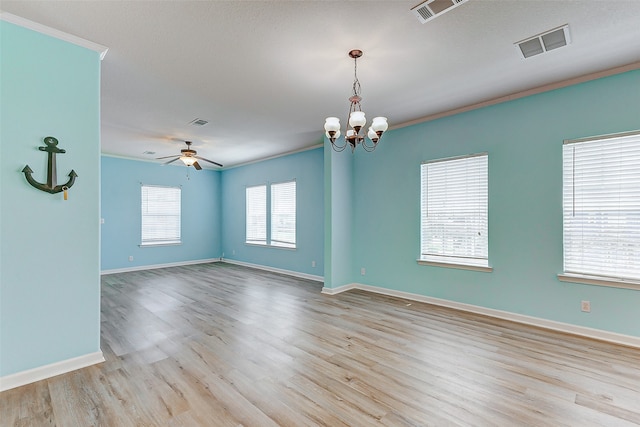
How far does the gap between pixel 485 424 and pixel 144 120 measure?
5424 millimetres

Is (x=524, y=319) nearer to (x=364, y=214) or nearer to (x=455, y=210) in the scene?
(x=455, y=210)

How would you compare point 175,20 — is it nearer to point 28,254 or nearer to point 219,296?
point 28,254

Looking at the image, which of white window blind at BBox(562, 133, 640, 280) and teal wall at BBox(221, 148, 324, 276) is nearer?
white window blind at BBox(562, 133, 640, 280)

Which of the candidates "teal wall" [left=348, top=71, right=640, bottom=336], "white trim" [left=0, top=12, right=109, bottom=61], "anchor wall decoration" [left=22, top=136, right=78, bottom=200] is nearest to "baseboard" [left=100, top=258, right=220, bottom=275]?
"anchor wall decoration" [left=22, top=136, right=78, bottom=200]

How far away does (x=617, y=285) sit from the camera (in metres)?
3.12

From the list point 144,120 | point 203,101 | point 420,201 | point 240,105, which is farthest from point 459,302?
point 144,120

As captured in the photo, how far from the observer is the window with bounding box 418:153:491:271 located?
Answer: 13.5 ft

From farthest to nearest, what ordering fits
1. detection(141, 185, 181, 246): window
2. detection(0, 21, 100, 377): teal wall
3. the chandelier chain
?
detection(141, 185, 181, 246): window, the chandelier chain, detection(0, 21, 100, 377): teal wall

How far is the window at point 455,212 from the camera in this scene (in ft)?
13.5

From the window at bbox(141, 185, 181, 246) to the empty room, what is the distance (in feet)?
8.54

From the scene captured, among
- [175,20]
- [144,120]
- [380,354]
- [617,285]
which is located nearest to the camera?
[175,20]

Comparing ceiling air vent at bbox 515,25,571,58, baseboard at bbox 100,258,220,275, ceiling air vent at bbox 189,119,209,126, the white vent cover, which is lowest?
baseboard at bbox 100,258,220,275

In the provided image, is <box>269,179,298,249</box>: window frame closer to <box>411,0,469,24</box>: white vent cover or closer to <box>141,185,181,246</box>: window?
<box>141,185,181,246</box>: window

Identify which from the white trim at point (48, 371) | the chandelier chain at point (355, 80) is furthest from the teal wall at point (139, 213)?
the chandelier chain at point (355, 80)
